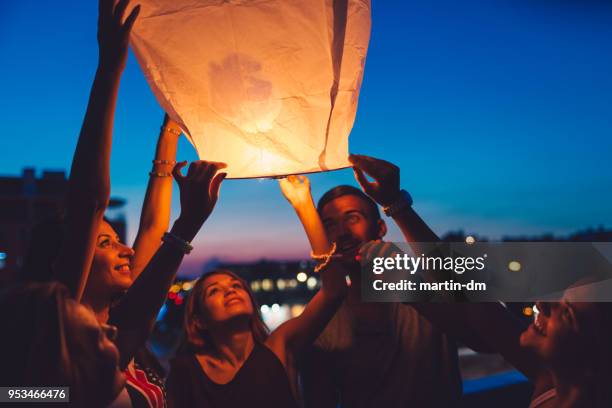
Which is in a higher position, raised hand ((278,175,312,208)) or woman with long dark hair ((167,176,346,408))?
raised hand ((278,175,312,208))

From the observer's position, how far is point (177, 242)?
134 centimetres

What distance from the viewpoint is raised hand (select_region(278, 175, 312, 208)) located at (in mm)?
2295

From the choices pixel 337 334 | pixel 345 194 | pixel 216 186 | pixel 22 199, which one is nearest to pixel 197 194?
pixel 216 186

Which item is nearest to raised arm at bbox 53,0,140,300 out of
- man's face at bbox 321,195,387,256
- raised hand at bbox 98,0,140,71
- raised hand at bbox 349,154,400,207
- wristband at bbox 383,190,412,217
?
raised hand at bbox 98,0,140,71

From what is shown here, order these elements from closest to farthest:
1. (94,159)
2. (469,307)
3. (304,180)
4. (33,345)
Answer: (33,345) → (94,159) → (469,307) → (304,180)

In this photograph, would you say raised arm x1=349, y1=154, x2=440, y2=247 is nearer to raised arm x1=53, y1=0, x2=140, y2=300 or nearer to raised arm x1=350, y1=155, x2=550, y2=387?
raised arm x1=350, y1=155, x2=550, y2=387

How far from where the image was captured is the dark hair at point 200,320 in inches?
94.7

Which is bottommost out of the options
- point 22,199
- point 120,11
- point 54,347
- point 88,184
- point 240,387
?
point 240,387

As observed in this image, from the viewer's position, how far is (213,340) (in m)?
2.37

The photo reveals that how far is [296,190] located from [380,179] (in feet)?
1.98

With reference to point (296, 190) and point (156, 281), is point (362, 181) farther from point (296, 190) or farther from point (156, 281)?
point (156, 281)

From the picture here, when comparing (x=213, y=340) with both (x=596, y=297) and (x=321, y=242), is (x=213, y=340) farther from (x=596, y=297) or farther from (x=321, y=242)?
(x=596, y=297)

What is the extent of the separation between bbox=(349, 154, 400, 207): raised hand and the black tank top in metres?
0.90

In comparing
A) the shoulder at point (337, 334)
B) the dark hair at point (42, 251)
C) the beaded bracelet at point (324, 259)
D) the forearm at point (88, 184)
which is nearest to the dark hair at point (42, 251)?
the dark hair at point (42, 251)
